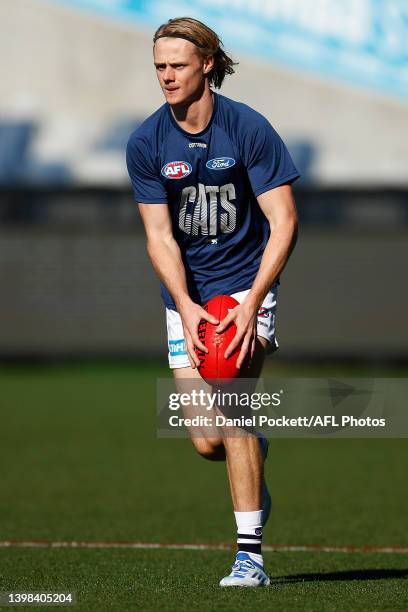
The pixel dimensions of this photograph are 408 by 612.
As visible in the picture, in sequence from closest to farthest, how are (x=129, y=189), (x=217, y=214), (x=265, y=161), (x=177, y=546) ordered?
(x=265, y=161) → (x=217, y=214) → (x=177, y=546) → (x=129, y=189)

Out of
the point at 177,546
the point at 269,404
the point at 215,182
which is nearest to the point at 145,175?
the point at 215,182

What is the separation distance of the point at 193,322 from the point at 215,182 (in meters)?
0.65

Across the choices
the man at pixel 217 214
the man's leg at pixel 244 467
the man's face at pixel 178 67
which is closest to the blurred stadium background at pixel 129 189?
the man at pixel 217 214

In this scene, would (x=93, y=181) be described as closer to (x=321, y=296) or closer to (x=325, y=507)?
(x=321, y=296)

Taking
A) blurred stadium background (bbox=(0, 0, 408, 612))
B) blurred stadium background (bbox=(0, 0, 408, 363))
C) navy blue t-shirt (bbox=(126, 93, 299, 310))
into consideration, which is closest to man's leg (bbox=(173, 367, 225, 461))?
navy blue t-shirt (bbox=(126, 93, 299, 310))

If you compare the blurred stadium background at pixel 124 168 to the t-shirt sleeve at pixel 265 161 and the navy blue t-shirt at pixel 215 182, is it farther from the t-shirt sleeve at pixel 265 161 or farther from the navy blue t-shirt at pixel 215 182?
the t-shirt sleeve at pixel 265 161

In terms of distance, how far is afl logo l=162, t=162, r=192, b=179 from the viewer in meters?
5.36

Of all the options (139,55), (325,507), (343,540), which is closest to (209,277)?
(343,540)

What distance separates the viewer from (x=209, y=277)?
5.63 metres

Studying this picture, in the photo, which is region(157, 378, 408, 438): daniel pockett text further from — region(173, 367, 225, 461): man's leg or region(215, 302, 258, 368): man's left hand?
region(215, 302, 258, 368): man's left hand

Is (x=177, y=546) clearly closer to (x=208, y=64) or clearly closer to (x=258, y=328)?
(x=258, y=328)

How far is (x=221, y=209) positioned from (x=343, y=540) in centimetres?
251

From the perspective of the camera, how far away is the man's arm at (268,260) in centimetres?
515

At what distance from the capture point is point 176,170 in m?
5.37
